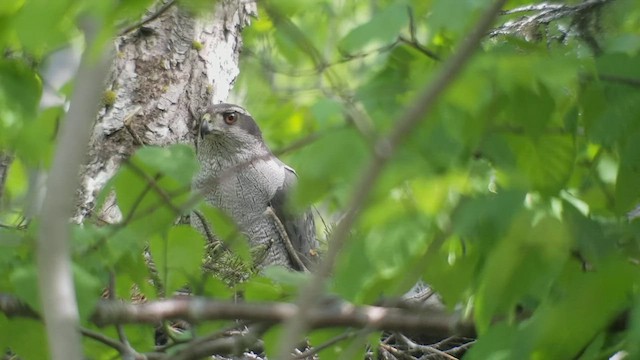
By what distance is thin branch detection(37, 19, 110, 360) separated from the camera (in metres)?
0.99

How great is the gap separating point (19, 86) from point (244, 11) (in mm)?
3167

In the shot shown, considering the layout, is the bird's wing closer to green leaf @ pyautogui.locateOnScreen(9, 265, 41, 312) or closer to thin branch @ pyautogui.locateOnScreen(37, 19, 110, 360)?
green leaf @ pyautogui.locateOnScreen(9, 265, 41, 312)

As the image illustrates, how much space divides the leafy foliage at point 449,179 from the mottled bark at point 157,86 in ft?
7.35

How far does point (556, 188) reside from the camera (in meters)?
1.56

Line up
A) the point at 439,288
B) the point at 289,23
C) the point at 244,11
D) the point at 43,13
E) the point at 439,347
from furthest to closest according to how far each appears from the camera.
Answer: the point at 244,11, the point at 439,347, the point at 439,288, the point at 289,23, the point at 43,13

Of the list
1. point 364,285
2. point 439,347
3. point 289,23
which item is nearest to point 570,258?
point 364,285

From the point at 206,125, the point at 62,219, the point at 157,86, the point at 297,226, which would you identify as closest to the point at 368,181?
the point at 62,219

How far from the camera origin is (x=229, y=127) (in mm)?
5828

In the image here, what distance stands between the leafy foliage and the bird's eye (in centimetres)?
367

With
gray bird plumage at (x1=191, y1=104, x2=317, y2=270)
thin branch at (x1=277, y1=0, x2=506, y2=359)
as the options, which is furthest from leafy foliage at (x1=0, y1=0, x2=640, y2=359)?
gray bird plumage at (x1=191, y1=104, x2=317, y2=270)

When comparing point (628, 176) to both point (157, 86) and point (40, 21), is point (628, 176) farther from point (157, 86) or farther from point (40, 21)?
point (157, 86)

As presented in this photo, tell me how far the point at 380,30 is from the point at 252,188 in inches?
173

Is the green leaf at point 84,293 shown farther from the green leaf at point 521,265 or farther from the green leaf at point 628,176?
the green leaf at point 628,176

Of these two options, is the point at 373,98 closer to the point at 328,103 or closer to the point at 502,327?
the point at 328,103
